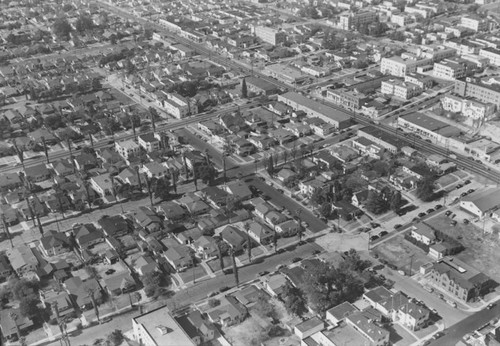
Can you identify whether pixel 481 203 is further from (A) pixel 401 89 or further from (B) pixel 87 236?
(B) pixel 87 236

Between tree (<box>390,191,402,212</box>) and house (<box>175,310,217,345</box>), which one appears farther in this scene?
tree (<box>390,191,402,212</box>)

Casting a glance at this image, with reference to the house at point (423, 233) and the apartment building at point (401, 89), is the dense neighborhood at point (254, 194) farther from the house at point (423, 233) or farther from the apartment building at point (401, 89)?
the apartment building at point (401, 89)

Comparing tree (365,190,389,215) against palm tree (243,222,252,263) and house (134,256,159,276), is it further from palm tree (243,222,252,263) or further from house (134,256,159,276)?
house (134,256,159,276)

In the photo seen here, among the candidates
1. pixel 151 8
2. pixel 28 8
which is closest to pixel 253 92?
pixel 151 8

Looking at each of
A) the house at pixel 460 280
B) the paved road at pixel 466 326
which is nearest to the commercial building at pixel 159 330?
the paved road at pixel 466 326

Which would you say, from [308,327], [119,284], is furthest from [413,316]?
[119,284]

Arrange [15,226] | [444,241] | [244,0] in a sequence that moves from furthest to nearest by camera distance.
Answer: [244,0] → [15,226] → [444,241]

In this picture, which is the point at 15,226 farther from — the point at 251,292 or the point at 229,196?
the point at 251,292

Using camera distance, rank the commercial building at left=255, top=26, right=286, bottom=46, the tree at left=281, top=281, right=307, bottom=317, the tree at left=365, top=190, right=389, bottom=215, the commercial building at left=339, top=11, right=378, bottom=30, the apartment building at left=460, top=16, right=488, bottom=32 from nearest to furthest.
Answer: the tree at left=281, top=281, right=307, bottom=317 → the tree at left=365, top=190, right=389, bottom=215 → the commercial building at left=255, top=26, right=286, bottom=46 → the apartment building at left=460, top=16, right=488, bottom=32 → the commercial building at left=339, top=11, right=378, bottom=30

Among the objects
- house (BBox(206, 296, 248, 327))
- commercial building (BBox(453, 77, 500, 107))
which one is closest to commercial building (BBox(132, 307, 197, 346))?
house (BBox(206, 296, 248, 327))
